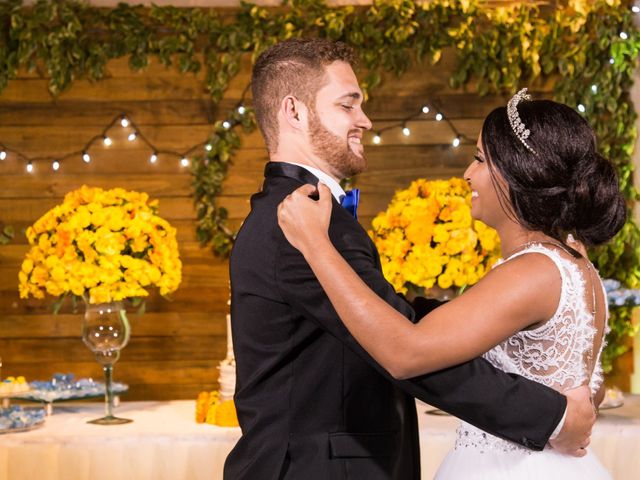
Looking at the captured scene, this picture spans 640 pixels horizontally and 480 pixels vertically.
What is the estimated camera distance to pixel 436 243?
3178 millimetres

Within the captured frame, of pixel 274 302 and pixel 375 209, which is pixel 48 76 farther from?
pixel 274 302

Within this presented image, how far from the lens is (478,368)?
175 cm

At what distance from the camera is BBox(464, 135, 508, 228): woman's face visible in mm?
1896

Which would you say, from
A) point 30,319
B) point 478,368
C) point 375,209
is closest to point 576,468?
point 478,368

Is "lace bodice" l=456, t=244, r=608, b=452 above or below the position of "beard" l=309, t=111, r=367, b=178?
below

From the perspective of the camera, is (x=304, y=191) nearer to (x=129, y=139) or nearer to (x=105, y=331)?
(x=105, y=331)

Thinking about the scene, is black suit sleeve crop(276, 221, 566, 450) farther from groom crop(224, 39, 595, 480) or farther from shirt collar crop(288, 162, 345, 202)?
shirt collar crop(288, 162, 345, 202)

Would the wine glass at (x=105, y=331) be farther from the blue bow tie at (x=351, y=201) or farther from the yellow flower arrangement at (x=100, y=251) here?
the blue bow tie at (x=351, y=201)

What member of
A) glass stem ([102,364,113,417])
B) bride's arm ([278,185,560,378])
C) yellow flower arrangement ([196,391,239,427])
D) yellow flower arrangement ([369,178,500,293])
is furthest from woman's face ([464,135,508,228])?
glass stem ([102,364,113,417])

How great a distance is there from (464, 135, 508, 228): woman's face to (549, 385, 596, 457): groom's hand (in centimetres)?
36

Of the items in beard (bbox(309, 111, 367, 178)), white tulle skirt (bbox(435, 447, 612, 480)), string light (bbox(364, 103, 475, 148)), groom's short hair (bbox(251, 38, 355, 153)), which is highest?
string light (bbox(364, 103, 475, 148))

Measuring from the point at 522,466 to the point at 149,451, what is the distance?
4.62 feet

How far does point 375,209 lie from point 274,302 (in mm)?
2516

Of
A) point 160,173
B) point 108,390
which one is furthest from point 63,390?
point 160,173
